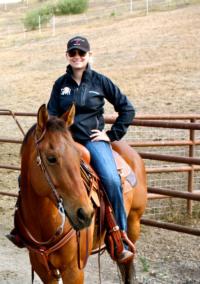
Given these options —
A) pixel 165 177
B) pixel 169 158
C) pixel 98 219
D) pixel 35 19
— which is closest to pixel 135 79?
pixel 165 177

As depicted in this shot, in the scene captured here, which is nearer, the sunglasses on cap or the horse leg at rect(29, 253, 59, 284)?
the horse leg at rect(29, 253, 59, 284)

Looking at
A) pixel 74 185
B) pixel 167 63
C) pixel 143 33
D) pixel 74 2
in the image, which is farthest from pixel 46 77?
pixel 74 2

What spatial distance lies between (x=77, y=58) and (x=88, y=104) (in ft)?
1.14

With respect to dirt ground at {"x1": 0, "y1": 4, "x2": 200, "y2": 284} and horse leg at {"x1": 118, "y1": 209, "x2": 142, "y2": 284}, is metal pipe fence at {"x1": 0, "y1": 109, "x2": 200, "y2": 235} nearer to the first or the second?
dirt ground at {"x1": 0, "y1": 4, "x2": 200, "y2": 284}

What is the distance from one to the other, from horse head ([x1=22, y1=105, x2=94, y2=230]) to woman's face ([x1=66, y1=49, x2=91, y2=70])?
0.62m

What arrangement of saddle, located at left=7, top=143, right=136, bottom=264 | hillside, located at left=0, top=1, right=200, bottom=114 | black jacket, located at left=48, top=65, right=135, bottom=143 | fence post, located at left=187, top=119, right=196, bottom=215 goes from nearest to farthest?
saddle, located at left=7, top=143, right=136, bottom=264, black jacket, located at left=48, top=65, right=135, bottom=143, fence post, located at left=187, top=119, right=196, bottom=215, hillside, located at left=0, top=1, right=200, bottom=114

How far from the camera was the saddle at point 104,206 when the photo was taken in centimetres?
408

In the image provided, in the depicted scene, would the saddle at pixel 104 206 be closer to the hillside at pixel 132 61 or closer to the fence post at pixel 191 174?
Result: the fence post at pixel 191 174

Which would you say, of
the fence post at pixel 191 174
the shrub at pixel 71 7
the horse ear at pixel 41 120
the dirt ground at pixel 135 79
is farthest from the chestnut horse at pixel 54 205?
the shrub at pixel 71 7

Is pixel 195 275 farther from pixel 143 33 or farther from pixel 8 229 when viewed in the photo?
pixel 143 33

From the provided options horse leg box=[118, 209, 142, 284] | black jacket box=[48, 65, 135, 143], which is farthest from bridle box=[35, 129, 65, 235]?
horse leg box=[118, 209, 142, 284]

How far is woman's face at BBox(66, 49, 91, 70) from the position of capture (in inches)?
164

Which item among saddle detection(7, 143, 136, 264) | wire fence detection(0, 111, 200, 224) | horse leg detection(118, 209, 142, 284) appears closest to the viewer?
saddle detection(7, 143, 136, 264)

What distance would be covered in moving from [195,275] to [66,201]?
243 cm
